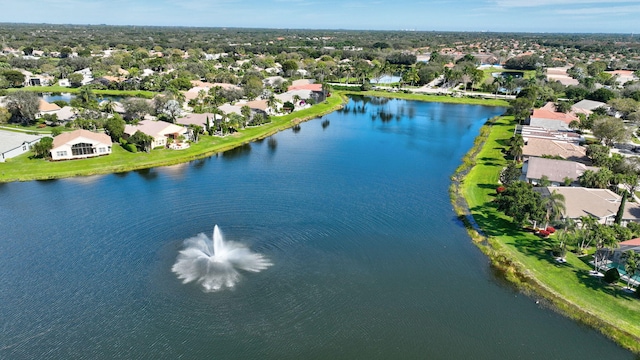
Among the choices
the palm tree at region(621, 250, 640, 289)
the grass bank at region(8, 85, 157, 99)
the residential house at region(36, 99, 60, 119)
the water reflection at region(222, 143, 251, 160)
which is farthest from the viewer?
the grass bank at region(8, 85, 157, 99)

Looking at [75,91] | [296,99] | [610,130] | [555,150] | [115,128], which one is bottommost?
[75,91]

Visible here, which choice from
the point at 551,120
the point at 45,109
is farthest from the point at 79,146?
the point at 551,120

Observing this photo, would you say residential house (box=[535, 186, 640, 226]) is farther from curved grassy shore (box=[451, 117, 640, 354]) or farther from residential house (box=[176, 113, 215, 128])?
residential house (box=[176, 113, 215, 128])

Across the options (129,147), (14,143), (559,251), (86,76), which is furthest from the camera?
(86,76)

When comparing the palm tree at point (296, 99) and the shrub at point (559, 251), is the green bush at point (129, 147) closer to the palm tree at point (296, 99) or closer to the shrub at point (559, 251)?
the palm tree at point (296, 99)

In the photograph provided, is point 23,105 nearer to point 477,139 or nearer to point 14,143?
point 14,143

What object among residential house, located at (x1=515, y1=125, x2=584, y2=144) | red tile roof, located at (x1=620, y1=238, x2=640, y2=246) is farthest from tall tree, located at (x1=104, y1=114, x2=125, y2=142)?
red tile roof, located at (x1=620, y1=238, x2=640, y2=246)

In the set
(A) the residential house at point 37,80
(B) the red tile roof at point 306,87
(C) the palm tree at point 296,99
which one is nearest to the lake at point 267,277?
(C) the palm tree at point 296,99
